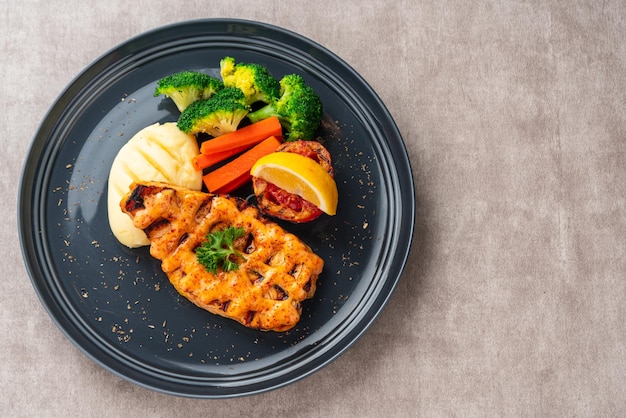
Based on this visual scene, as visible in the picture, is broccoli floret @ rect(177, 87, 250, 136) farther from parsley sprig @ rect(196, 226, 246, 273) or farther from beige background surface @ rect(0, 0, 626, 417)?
beige background surface @ rect(0, 0, 626, 417)

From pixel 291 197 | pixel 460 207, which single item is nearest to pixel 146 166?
pixel 291 197

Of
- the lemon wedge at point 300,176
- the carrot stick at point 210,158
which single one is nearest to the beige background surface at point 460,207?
the lemon wedge at point 300,176

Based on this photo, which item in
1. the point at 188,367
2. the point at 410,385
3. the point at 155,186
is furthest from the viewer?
the point at 410,385

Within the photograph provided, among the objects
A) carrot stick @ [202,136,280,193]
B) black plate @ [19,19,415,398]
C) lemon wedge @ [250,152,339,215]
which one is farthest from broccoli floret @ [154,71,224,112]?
lemon wedge @ [250,152,339,215]

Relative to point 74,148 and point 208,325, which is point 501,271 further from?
point 74,148

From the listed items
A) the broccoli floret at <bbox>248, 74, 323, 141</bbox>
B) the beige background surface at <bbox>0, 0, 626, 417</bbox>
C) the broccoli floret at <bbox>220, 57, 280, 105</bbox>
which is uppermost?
the broccoli floret at <bbox>220, 57, 280, 105</bbox>

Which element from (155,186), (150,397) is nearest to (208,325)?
(150,397)
